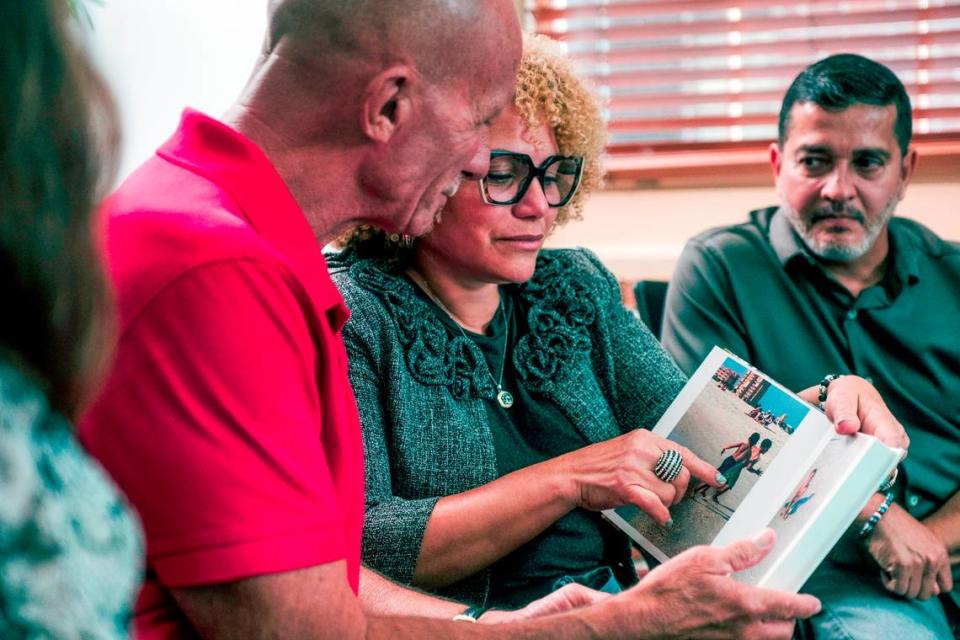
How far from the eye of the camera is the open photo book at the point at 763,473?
1258mm

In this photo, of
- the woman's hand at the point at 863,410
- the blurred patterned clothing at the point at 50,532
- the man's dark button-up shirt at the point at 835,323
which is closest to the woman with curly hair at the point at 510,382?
the woman's hand at the point at 863,410

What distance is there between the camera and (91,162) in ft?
1.78

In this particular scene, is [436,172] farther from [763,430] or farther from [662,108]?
[662,108]

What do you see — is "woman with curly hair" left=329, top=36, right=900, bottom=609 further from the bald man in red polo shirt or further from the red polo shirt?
the red polo shirt

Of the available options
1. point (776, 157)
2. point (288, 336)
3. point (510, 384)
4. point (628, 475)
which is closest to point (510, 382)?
point (510, 384)

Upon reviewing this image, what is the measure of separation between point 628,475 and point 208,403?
764 mm

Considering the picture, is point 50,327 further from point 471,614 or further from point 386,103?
point 471,614

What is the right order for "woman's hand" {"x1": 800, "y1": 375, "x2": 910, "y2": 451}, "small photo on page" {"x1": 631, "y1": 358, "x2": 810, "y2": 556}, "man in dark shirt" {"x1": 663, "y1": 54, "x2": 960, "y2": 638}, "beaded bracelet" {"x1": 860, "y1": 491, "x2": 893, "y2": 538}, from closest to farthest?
"small photo on page" {"x1": 631, "y1": 358, "x2": 810, "y2": 556}, "woman's hand" {"x1": 800, "y1": 375, "x2": 910, "y2": 451}, "beaded bracelet" {"x1": 860, "y1": 491, "x2": 893, "y2": 538}, "man in dark shirt" {"x1": 663, "y1": 54, "x2": 960, "y2": 638}

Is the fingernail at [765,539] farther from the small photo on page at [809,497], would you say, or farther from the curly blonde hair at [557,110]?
the curly blonde hair at [557,110]

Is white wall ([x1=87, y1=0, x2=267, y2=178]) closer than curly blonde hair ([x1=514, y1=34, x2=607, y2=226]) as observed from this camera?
No

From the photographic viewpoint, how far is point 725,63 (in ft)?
9.99

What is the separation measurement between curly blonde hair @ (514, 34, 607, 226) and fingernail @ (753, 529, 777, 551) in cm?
77

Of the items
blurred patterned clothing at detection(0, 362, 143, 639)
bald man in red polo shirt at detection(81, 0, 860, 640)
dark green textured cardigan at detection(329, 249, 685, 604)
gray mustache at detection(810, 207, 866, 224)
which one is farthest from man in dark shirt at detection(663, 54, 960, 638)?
blurred patterned clothing at detection(0, 362, 143, 639)

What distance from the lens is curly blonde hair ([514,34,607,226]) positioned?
1.67 meters
